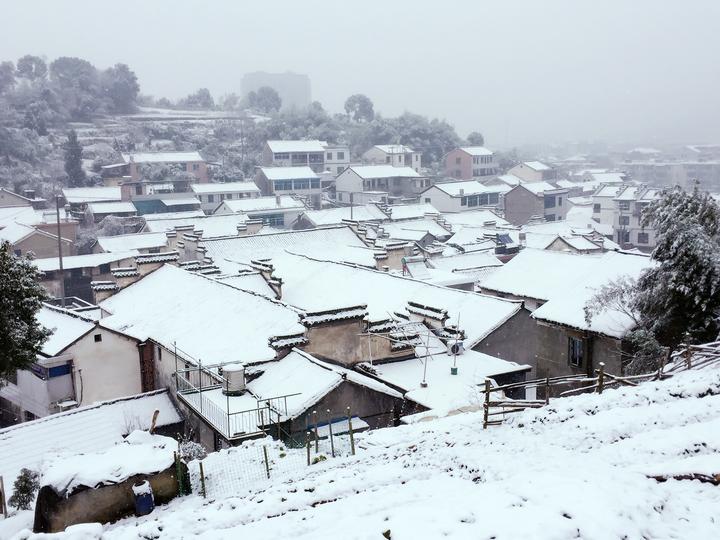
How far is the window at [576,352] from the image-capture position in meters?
23.3

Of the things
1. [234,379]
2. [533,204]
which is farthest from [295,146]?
[234,379]

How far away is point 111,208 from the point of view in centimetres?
6506

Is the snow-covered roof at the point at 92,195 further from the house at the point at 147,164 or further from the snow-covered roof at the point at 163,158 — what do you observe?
the snow-covered roof at the point at 163,158

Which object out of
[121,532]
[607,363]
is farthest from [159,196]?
[121,532]

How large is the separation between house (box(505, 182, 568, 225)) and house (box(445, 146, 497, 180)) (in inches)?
1004

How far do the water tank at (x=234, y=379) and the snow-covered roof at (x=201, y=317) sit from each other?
1.37 meters

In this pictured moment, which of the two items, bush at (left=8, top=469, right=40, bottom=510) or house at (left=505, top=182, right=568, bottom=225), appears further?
house at (left=505, top=182, right=568, bottom=225)

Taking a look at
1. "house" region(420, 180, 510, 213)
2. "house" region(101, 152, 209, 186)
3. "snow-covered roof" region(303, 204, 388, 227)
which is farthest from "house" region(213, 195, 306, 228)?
"house" region(101, 152, 209, 186)

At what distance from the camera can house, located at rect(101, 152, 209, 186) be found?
84.6 metres

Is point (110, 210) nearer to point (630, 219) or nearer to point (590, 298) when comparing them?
point (630, 219)

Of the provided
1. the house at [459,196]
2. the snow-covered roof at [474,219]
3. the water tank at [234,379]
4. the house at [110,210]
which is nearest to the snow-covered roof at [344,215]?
the snow-covered roof at [474,219]

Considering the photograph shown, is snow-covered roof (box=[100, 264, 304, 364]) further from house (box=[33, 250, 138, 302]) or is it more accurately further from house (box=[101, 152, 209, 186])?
house (box=[101, 152, 209, 186])

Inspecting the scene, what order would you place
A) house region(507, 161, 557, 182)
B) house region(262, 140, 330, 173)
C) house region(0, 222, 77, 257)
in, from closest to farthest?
house region(0, 222, 77, 257)
house region(262, 140, 330, 173)
house region(507, 161, 557, 182)

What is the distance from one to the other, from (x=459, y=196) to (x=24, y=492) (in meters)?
66.2
